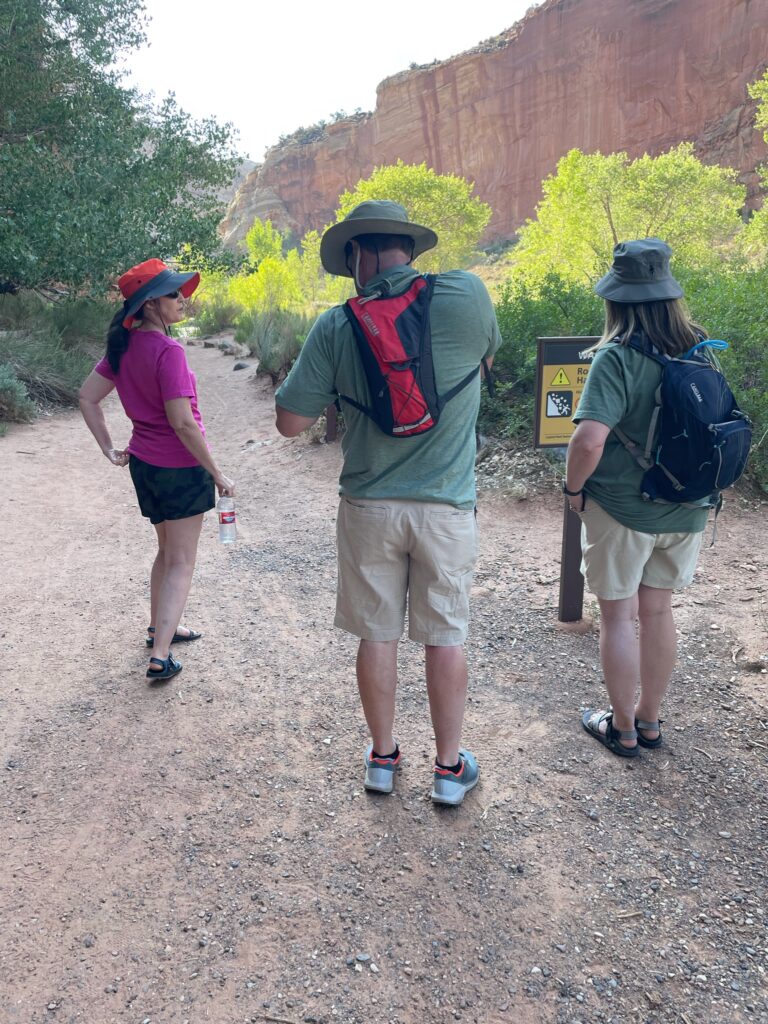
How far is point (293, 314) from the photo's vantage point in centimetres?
1421

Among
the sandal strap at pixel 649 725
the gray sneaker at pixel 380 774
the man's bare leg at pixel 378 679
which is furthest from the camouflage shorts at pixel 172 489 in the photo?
the sandal strap at pixel 649 725

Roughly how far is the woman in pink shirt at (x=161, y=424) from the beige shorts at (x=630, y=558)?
60.5 inches

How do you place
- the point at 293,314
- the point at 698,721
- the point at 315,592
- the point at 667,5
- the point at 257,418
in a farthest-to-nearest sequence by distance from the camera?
the point at 667,5, the point at 293,314, the point at 257,418, the point at 315,592, the point at 698,721

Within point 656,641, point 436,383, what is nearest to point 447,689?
point 656,641

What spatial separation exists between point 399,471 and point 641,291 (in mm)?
1013

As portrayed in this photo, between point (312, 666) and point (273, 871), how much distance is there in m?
1.45

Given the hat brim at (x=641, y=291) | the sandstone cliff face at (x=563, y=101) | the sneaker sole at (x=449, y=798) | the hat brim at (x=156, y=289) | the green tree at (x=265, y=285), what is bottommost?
the sneaker sole at (x=449, y=798)

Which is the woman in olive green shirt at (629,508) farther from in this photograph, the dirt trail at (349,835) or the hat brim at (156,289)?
the hat brim at (156,289)

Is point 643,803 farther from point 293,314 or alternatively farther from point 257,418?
point 293,314

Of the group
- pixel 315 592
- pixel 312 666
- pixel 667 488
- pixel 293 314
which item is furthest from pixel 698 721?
pixel 293 314

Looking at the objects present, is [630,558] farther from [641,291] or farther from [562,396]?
[562,396]

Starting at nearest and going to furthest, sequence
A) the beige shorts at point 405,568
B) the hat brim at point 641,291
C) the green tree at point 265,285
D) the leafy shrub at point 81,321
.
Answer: the beige shorts at point 405,568
the hat brim at point 641,291
the leafy shrub at point 81,321
the green tree at point 265,285

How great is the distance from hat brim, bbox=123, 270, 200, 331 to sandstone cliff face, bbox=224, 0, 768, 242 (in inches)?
2078

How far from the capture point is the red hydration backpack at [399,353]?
211cm
